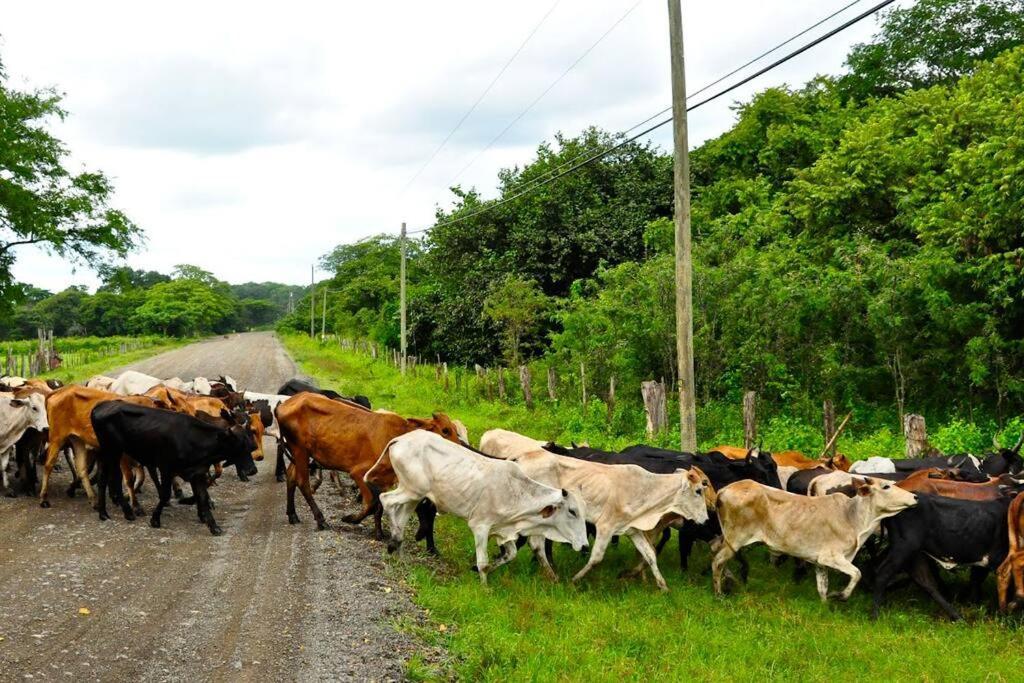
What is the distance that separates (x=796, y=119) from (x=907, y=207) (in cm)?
1312

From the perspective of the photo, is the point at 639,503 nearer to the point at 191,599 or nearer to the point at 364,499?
the point at 364,499

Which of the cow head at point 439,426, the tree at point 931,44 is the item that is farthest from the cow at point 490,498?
the tree at point 931,44

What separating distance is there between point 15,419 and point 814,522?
1043 cm

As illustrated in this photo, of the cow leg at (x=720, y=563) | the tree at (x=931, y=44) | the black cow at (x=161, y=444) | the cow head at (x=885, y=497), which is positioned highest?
the tree at (x=931, y=44)

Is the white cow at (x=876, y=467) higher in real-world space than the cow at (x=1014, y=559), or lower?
higher

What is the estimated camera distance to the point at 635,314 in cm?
1930

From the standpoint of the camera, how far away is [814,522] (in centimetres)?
855

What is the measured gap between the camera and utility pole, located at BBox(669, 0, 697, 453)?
12891 mm

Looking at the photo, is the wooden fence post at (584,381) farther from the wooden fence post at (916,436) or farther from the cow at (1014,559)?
the cow at (1014,559)

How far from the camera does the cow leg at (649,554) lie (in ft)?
29.0

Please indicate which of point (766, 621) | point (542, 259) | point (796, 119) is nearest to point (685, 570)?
point (766, 621)

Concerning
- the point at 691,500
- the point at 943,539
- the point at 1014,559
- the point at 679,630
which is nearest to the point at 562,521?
the point at 691,500

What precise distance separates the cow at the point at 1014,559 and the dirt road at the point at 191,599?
5456 millimetres

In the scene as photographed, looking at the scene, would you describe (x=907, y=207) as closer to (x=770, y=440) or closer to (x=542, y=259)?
(x=770, y=440)
